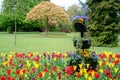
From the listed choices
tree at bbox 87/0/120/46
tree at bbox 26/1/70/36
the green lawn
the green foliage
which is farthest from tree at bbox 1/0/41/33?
the green foliage

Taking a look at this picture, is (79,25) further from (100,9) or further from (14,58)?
(100,9)

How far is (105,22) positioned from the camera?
78.5ft

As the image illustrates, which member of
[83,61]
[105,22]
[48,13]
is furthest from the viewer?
[48,13]

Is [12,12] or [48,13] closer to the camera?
[48,13]

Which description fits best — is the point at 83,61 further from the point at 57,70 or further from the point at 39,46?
the point at 39,46

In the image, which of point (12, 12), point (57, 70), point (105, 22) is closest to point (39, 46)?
point (105, 22)

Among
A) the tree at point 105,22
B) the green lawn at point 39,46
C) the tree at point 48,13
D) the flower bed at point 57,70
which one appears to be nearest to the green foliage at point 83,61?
the flower bed at point 57,70

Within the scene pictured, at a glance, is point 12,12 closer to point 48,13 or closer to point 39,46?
point 48,13

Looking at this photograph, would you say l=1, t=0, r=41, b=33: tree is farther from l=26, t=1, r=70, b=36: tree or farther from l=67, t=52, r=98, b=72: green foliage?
l=67, t=52, r=98, b=72: green foliage

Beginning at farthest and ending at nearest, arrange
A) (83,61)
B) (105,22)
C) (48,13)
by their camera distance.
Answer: (48,13) → (105,22) → (83,61)

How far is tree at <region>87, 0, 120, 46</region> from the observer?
23.8 metres

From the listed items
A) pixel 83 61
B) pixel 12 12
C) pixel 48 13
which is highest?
pixel 12 12

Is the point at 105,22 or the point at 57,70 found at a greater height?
the point at 105,22

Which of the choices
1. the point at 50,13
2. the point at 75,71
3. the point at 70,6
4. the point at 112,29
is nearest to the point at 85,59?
the point at 75,71
